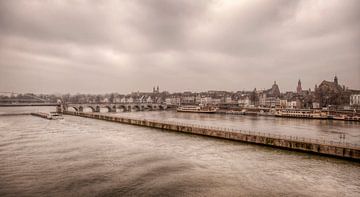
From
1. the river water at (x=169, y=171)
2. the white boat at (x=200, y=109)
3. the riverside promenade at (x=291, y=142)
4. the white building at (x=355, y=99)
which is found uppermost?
the white building at (x=355, y=99)

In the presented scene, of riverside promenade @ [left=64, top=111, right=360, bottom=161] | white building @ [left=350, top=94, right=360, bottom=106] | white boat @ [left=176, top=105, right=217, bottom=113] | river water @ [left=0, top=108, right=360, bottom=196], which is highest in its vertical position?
white building @ [left=350, top=94, right=360, bottom=106]

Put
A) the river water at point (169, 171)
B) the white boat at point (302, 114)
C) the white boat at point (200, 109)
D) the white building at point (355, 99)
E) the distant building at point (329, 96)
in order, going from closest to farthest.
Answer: the river water at point (169, 171)
the white boat at point (302, 114)
the white boat at point (200, 109)
the distant building at point (329, 96)
the white building at point (355, 99)

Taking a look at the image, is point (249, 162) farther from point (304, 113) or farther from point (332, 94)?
point (332, 94)

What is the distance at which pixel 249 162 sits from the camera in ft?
102

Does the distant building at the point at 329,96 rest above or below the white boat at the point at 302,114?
above

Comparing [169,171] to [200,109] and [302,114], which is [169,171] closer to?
[302,114]

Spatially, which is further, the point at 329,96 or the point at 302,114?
the point at 329,96

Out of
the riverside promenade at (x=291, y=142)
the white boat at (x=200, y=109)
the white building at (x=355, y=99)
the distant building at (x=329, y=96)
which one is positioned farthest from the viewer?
the white building at (x=355, y=99)

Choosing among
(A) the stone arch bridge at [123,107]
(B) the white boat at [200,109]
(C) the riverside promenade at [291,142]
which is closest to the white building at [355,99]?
(B) the white boat at [200,109]

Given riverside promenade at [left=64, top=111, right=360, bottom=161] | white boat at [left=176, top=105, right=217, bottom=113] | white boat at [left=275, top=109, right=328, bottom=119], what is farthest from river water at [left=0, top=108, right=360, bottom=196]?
A: white boat at [left=176, top=105, right=217, bottom=113]

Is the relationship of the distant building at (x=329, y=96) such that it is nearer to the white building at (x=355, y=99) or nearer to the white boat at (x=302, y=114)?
the white building at (x=355, y=99)

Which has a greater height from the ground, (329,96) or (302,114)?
(329,96)

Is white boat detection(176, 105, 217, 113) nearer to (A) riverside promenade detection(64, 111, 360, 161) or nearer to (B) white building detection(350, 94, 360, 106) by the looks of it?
(A) riverside promenade detection(64, 111, 360, 161)

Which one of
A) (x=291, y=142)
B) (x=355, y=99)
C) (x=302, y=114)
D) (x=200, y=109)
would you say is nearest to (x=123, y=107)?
(x=200, y=109)
